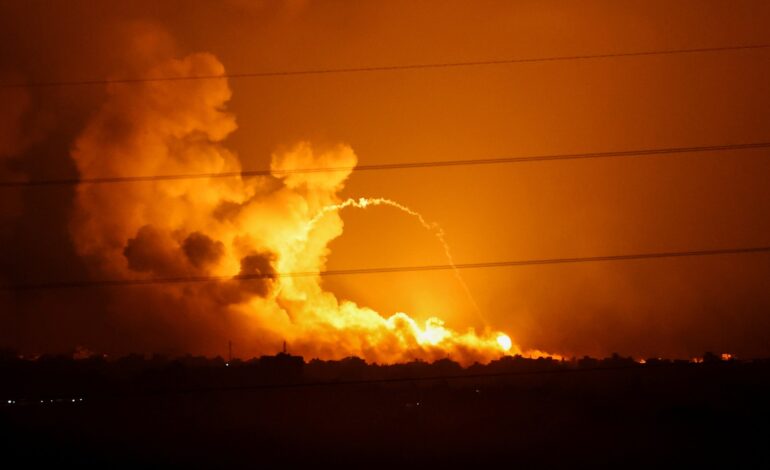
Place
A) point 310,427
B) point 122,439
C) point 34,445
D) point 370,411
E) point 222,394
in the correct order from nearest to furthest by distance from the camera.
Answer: point 34,445 < point 122,439 < point 310,427 < point 370,411 < point 222,394

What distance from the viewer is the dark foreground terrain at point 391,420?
37000 millimetres

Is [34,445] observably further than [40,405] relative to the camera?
No

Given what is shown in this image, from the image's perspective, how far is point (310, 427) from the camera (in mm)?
47062

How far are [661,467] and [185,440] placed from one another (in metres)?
22.4

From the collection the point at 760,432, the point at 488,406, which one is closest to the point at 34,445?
the point at 488,406

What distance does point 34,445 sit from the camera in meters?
36.6

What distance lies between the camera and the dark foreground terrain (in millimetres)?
37000

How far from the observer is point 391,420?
48688 mm

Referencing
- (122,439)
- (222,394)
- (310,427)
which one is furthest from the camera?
(222,394)

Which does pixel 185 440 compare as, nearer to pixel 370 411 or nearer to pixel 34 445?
pixel 34 445

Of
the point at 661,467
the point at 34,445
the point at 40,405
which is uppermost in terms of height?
the point at 40,405

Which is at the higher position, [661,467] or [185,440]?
[185,440]

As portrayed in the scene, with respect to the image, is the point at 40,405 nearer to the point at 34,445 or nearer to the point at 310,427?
the point at 34,445

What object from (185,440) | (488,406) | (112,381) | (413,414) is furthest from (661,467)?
(112,381)
